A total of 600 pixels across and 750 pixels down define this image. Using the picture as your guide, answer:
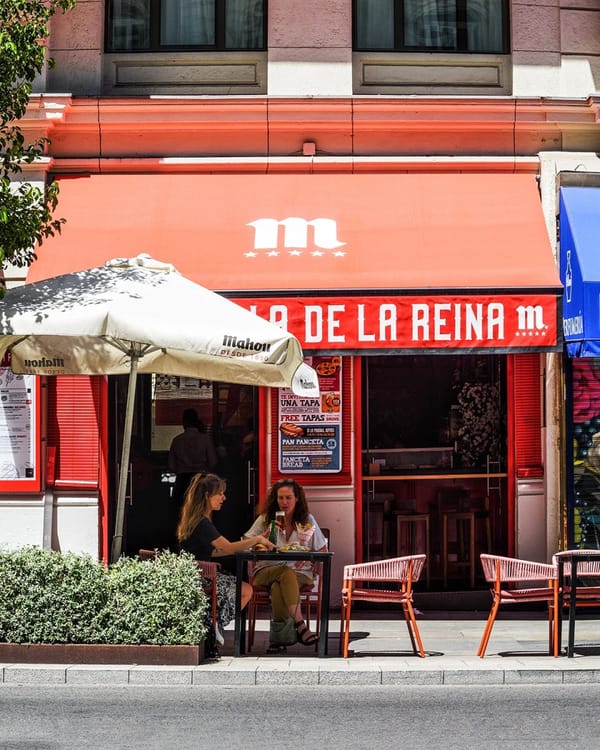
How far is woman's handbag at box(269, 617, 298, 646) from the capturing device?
10.2 m

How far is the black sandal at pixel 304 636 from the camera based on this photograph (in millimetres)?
10336

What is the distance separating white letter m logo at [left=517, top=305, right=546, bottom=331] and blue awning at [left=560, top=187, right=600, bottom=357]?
42cm

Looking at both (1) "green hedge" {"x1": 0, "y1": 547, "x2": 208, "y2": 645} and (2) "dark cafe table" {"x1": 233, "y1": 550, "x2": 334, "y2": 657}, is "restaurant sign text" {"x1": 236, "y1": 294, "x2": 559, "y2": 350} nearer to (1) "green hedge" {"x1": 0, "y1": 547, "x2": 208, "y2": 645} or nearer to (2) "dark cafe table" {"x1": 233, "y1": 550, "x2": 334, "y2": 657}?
(2) "dark cafe table" {"x1": 233, "y1": 550, "x2": 334, "y2": 657}

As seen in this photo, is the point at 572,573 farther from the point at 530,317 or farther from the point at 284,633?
the point at 530,317

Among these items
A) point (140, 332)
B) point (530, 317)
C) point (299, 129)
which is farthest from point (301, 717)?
point (299, 129)

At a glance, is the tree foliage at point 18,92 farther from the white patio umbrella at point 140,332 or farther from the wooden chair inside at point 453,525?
the wooden chair inside at point 453,525

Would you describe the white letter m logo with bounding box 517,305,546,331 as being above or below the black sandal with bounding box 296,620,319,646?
above

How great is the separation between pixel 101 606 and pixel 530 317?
182 inches

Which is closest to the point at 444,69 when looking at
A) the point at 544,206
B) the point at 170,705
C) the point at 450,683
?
the point at 544,206

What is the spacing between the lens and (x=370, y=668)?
938cm

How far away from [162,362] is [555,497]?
4.53 meters

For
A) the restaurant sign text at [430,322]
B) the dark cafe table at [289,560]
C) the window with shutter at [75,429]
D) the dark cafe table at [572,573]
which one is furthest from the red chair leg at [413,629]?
the window with shutter at [75,429]

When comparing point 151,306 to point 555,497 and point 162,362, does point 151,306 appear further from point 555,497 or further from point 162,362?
point 555,497

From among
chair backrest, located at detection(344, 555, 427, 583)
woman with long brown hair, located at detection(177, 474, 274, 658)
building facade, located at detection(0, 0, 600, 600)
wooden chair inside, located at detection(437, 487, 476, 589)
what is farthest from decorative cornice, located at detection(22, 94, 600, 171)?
chair backrest, located at detection(344, 555, 427, 583)
